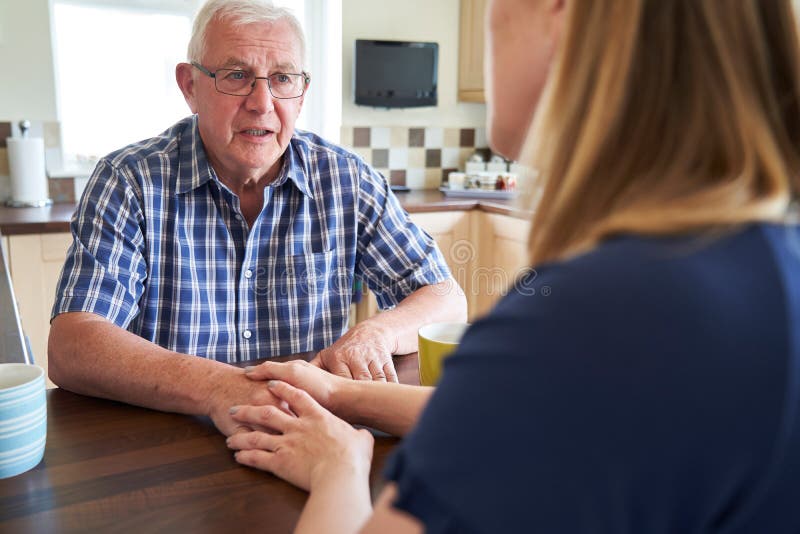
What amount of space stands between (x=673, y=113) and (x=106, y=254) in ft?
3.88

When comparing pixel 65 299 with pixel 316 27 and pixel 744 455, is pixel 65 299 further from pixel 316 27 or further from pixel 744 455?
pixel 316 27

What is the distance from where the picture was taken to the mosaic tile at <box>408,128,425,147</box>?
147 inches

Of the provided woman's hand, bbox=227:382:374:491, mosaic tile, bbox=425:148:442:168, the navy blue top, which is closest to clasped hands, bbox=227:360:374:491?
woman's hand, bbox=227:382:374:491

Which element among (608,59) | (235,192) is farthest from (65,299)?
(608,59)

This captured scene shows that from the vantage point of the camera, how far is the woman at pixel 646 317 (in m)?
0.37

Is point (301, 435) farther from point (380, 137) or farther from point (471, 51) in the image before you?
point (471, 51)

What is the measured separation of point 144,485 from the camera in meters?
0.78

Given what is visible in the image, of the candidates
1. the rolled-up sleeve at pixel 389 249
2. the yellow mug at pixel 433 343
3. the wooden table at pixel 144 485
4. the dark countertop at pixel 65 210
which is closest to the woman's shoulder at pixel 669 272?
the wooden table at pixel 144 485

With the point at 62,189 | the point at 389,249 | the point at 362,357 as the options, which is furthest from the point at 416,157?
the point at 362,357

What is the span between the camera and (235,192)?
1627mm

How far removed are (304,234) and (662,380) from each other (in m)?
1.34

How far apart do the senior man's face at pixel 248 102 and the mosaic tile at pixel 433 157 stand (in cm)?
225

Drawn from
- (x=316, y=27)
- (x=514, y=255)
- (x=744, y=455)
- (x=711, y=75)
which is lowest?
(x=514, y=255)

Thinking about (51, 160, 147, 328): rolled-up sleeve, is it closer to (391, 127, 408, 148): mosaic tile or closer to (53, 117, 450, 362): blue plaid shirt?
(53, 117, 450, 362): blue plaid shirt
